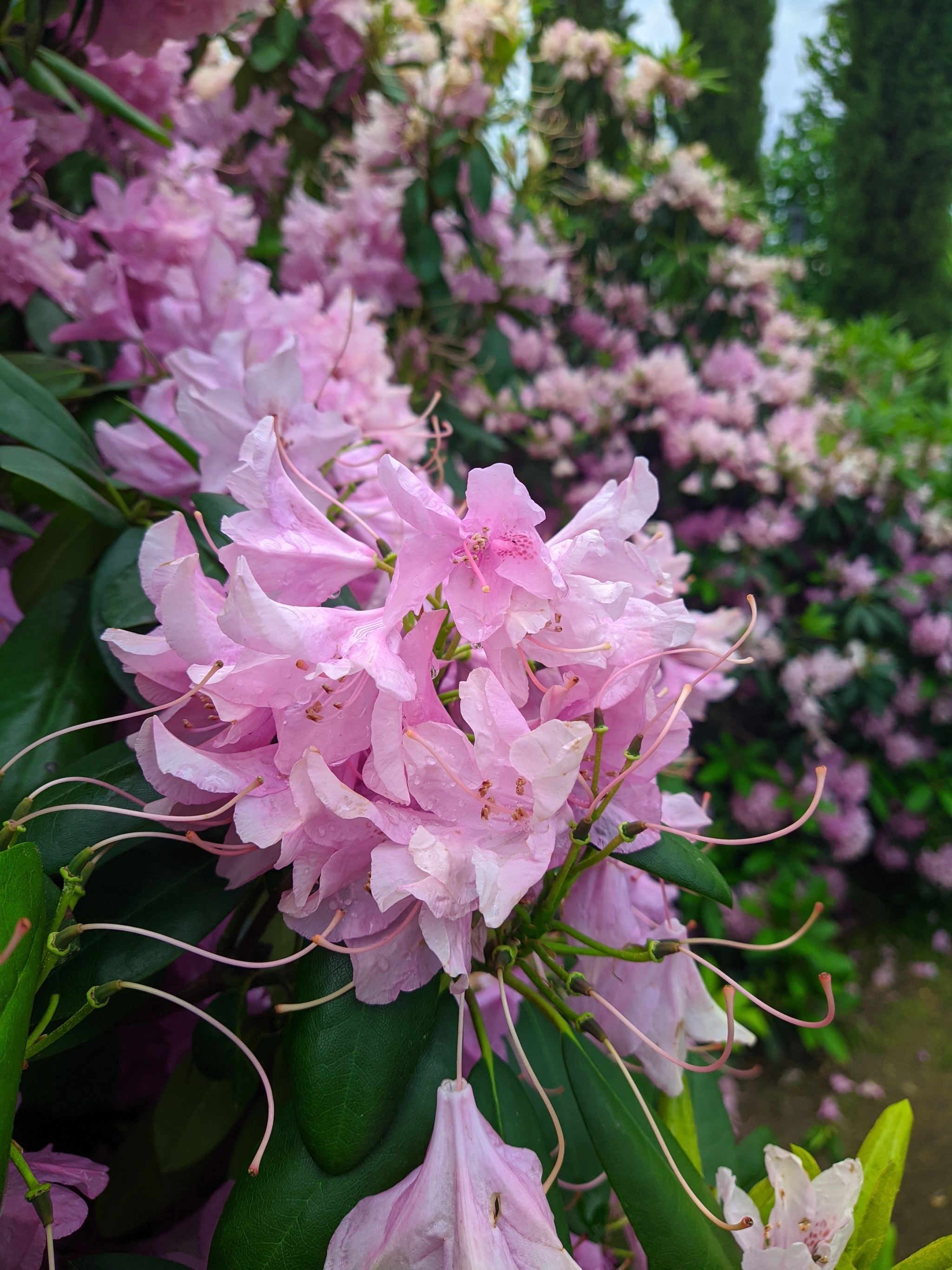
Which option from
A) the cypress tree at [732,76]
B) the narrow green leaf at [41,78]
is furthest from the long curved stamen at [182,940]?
the cypress tree at [732,76]

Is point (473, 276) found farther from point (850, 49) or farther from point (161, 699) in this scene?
point (850, 49)

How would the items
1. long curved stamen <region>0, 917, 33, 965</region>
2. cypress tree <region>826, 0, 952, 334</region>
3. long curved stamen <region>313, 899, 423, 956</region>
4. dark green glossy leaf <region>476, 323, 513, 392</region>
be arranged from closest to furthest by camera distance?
long curved stamen <region>0, 917, 33, 965</region> → long curved stamen <region>313, 899, 423, 956</region> → dark green glossy leaf <region>476, 323, 513, 392</region> → cypress tree <region>826, 0, 952, 334</region>

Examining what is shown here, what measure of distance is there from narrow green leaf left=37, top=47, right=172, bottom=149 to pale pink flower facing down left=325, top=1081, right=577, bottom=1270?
106 cm

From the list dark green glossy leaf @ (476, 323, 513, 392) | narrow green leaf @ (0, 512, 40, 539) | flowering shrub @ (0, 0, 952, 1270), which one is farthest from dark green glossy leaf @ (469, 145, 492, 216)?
narrow green leaf @ (0, 512, 40, 539)

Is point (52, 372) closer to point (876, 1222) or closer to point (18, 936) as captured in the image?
point (18, 936)

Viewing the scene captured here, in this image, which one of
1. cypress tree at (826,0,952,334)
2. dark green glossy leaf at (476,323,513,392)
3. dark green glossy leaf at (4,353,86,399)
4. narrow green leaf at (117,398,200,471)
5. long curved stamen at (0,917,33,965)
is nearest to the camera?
long curved stamen at (0,917,33,965)

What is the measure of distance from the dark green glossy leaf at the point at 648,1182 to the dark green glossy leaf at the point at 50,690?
0.38 m

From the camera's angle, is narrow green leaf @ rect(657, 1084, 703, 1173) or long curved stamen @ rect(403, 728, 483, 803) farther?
narrow green leaf @ rect(657, 1084, 703, 1173)

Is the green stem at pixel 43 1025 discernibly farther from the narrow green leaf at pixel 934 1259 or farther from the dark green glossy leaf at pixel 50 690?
the narrow green leaf at pixel 934 1259

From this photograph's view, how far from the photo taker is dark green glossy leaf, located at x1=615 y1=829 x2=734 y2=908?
1.43 feet

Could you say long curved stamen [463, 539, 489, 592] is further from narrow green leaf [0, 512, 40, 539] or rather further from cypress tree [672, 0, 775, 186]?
cypress tree [672, 0, 775, 186]

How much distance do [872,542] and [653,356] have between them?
1.16 metres

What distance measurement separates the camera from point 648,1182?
0.43 m

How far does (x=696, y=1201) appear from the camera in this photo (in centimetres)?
43
